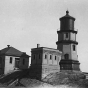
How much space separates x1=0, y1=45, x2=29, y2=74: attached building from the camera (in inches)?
1592

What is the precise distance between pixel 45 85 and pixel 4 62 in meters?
13.5

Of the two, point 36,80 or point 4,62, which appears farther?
point 4,62

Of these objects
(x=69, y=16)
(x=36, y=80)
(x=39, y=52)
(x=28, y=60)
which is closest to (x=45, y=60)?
(x=39, y=52)

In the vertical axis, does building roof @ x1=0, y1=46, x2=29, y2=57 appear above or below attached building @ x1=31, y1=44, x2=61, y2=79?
above

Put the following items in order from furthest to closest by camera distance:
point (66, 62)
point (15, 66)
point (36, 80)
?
1. point (15, 66)
2. point (66, 62)
3. point (36, 80)

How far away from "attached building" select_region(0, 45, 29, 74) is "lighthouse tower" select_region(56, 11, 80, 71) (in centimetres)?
931

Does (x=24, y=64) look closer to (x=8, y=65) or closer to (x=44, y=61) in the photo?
(x=8, y=65)

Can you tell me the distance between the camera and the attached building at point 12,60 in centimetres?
4044

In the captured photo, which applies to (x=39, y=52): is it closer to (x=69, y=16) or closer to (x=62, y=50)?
(x=62, y=50)

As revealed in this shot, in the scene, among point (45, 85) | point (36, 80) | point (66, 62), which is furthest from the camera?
point (66, 62)

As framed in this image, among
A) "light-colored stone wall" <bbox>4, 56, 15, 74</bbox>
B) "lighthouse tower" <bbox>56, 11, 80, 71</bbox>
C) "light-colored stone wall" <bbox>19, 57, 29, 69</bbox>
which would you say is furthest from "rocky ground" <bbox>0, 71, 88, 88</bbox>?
"light-colored stone wall" <bbox>19, 57, 29, 69</bbox>

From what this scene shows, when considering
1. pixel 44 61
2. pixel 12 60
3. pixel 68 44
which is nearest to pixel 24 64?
pixel 12 60

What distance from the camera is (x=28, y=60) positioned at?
43.9m

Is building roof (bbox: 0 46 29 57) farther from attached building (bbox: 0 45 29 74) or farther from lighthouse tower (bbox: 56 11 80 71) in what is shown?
lighthouse tower (bbox: 56 11 80 71)
